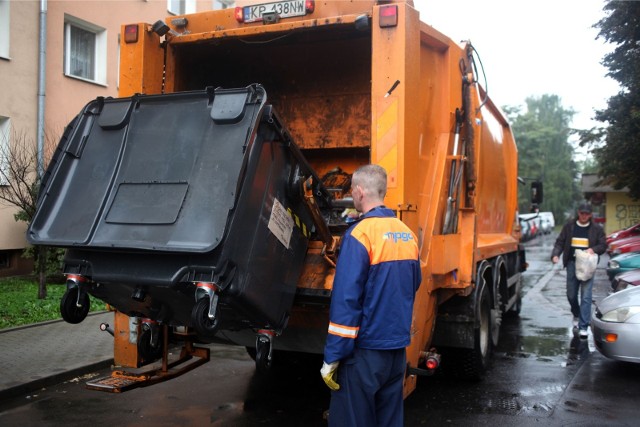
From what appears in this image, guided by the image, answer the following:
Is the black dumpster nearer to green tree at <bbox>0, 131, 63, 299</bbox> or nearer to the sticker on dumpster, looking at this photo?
the sticker on dumpster

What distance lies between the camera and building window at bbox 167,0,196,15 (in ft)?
55.0

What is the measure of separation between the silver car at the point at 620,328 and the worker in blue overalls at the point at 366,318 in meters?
3.56

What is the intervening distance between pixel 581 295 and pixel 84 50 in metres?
11.8

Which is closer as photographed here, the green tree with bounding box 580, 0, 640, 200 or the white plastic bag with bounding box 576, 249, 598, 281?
the white plastic bag with bounding box 576, 249, 598, 281

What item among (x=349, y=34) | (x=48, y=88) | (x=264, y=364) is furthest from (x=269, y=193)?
(x=48, y=88)

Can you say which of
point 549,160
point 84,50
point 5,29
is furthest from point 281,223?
point 549,160

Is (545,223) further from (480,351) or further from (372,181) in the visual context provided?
(372,181)

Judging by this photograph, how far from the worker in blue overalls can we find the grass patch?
583 cm

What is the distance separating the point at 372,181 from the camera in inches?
122

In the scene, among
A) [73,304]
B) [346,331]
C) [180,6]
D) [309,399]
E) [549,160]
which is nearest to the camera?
[346,331]

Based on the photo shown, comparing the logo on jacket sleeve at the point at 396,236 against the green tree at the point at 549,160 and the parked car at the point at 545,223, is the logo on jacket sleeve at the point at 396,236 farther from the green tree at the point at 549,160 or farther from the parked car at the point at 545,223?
the green tree at the point at 549,160

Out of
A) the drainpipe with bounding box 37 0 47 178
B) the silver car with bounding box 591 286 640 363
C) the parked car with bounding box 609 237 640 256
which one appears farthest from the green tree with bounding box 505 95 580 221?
the silver car with bounding box 591 286 640 363

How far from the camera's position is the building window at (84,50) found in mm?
13391

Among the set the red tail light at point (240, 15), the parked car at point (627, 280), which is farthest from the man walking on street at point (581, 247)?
the red tail light at point (240, 15)
